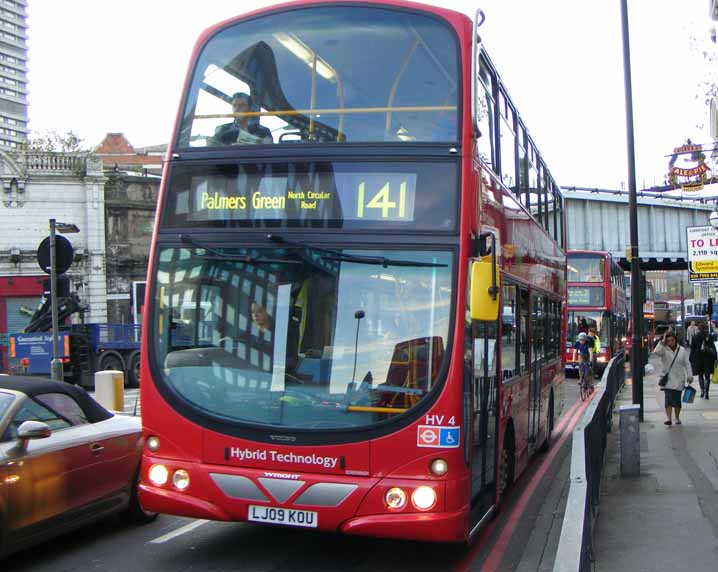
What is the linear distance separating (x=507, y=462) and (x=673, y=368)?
23.7 feet

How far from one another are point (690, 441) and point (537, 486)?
167 inches

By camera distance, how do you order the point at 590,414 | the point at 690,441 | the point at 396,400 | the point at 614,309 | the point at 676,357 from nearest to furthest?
1. the point at 396,400
2. the point at 590,414
3. the point at 690,441
4. the point at 676,357
5. the point at 614,309

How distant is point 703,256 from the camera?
68.5 feet

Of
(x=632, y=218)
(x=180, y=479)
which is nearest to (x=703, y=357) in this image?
(x=632, y=218)

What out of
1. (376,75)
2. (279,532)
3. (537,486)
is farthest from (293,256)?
(537,486)

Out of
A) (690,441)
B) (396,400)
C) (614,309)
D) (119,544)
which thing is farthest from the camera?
(614,309)

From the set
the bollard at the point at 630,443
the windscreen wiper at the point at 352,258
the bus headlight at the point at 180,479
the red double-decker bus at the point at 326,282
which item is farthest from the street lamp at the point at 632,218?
the bus headlight at the point at 180,479

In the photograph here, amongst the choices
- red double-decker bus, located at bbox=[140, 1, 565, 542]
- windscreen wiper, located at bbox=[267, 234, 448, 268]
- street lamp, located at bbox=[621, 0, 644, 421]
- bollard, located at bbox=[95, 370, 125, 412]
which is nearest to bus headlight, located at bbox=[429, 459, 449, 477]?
red double-decker bus, located at bbox=[140, 1, 565, 542]

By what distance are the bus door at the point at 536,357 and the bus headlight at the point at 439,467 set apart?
4.97 metres

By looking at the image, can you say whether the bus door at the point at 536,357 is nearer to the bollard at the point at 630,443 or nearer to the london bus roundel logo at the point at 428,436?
the bollard at the point at 630,443

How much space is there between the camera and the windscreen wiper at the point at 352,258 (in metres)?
6.82

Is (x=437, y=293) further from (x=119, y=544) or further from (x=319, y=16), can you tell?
(x=119, y=544)

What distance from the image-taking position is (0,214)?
4022cm

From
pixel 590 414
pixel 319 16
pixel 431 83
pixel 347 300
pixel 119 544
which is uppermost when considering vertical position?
pixel 319 16
